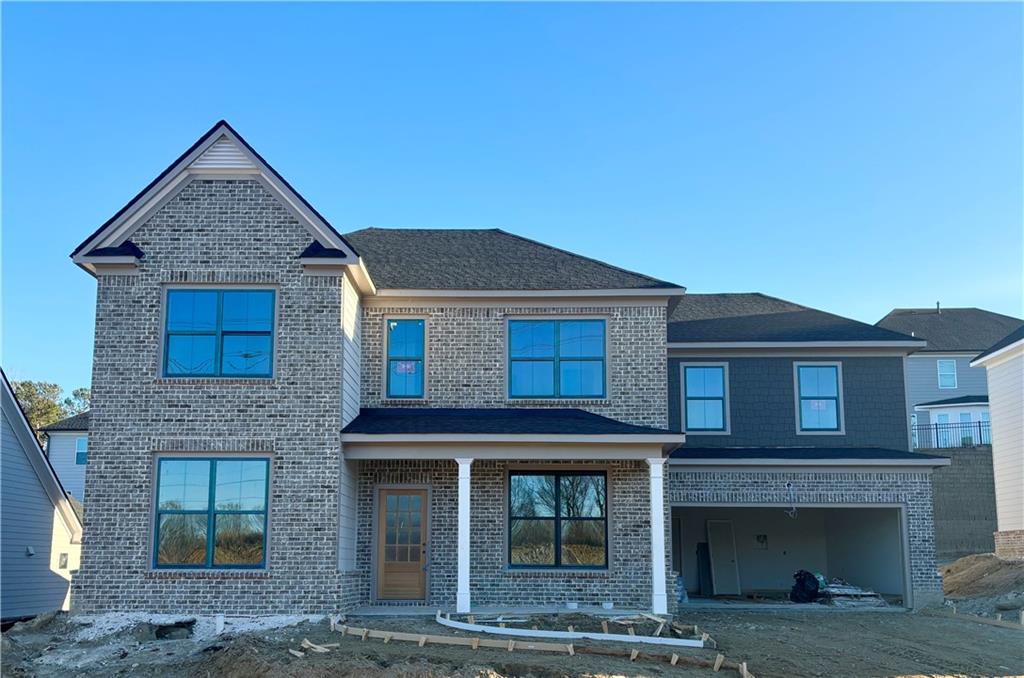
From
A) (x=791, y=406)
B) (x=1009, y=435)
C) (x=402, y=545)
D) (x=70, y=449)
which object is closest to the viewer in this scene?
(x=402, y=545)

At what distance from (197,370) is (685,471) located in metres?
10.2

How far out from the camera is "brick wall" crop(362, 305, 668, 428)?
1930 centimetres

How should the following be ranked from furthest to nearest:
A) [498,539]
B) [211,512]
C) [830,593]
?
[830,593] < [498,539] < [211,512]

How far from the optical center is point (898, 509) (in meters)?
21.5

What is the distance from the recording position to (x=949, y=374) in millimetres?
41531

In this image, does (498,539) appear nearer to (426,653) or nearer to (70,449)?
(426,653)

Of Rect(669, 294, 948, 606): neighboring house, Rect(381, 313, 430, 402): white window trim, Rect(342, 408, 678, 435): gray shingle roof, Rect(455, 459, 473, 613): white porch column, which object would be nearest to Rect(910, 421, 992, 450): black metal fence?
Rect(669, 294, 948, 606): neighboring house

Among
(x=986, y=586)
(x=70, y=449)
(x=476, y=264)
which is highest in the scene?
(x=476, y=264)

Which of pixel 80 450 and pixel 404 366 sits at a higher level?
pixel 404 366

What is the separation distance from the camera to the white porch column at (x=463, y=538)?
1691 centimetres

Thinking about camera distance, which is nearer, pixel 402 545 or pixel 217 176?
pixel 217 176

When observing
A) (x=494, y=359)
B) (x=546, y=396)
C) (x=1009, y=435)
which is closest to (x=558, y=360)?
(x=546, y=396)

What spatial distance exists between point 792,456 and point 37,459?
15631 mm

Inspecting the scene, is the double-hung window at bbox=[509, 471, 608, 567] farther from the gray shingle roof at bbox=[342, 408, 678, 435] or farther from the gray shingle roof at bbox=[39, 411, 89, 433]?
the gray shingle roof at bbox=[39, 411, 89, 433]
